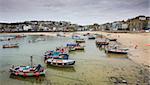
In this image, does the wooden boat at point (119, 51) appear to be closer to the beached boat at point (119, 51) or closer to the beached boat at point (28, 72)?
the beached boat at point (119, 51)

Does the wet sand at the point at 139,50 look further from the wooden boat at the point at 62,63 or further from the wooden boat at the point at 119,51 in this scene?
the wooden boat at the point at 62,63

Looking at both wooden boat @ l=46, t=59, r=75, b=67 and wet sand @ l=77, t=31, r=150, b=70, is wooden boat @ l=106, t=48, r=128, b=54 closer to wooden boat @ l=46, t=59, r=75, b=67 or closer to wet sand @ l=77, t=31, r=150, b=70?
wet sand @ l=77, t=31, r=150, b=70

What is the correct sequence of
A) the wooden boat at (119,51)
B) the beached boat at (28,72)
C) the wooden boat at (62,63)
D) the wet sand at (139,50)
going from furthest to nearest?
the wooden boat at (119,51) < the wet sand at (139,50) < the wooden boat at (62,63) < the beached boat at (28,72)

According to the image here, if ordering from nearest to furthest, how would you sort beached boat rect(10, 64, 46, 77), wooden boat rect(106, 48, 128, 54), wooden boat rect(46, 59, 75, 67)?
beached boat rect(10, 64, 46, 77) → wooden boat rect(46, 59, 75, 67) → wooden boat rect(106, 48, 128, 54)

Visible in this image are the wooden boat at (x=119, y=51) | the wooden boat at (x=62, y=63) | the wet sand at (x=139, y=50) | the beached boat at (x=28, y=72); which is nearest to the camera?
the beached boat at (x=28, y=72)

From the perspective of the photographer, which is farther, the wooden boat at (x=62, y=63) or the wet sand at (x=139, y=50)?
the wet sand at (x=139, y=50)

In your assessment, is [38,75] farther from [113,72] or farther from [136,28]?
[136,28]

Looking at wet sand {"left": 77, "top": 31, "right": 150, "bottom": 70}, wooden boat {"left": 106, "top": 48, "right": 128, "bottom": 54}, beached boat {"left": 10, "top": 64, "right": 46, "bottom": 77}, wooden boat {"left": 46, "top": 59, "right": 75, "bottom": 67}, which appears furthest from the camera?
wooden boat {"left": 106, "top": 48, "right": 128, "bottom": 54}

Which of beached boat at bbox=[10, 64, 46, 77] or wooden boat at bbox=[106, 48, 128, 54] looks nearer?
beached boat at bbox=[10, 64, 46, 77]

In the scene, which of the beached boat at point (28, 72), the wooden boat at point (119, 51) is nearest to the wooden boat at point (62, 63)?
the beached boat at point (28, 72)

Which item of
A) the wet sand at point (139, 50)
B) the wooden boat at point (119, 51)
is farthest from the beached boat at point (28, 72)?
the wooden boat at point (119, 51)

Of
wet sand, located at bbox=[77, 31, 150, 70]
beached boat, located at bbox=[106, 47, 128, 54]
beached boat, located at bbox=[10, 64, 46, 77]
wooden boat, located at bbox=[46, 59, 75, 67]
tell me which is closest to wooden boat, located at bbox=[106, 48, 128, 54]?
beached boat, located at bbox=[106, 47, 128, 54]

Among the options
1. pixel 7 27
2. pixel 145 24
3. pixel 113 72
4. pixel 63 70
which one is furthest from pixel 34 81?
pixel 7 27

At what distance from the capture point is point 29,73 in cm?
2048
